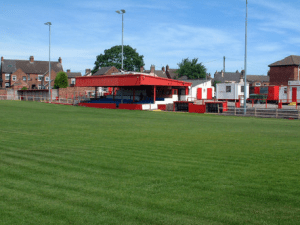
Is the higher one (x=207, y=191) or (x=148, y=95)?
(x=148, y=95)

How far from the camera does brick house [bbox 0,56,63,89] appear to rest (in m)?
93.8

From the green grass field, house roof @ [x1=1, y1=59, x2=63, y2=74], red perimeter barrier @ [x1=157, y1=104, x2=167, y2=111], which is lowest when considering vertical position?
the green grass field

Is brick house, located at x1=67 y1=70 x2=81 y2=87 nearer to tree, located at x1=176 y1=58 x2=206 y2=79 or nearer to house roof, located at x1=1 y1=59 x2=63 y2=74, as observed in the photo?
house roof, located at x1=1 y1=59 x2=63 y2=74

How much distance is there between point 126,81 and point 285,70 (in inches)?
1812

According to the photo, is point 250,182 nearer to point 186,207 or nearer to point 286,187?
point 286,187

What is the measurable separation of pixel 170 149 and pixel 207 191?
484cm

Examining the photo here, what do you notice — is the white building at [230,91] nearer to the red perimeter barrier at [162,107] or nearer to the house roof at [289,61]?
the red perimeter barrier at [162,107]

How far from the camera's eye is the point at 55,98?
6172cm

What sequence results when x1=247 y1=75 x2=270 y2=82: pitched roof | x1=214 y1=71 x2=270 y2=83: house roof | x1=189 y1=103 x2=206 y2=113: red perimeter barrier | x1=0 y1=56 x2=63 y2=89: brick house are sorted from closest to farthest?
x1=189 y1=103 x2=206 y2=113: red perimeter barrier < x1=0 y1=56 x2=63 y2=89: brick house < x1=214 y1=71 x2=270 y2=83: house roof < x1=247 y1=75 x2=270 y2=82: pitched roof

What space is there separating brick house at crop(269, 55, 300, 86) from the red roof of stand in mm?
33041

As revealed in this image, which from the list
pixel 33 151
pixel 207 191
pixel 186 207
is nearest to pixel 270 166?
pixel 207 191

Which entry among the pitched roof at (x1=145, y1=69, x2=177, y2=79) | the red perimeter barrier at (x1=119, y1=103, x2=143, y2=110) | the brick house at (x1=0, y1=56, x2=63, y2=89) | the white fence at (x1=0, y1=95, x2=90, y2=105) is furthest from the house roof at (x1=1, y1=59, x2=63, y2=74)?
the red perimeter barrier at (x1=119, y1=103, x2=143, y2=110)

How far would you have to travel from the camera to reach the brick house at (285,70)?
71.8m

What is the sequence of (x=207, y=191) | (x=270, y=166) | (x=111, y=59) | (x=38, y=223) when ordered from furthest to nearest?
(x=111, y=59) < (x=270, y=166) < (x=207, y=191) < (x=38, y=223)
